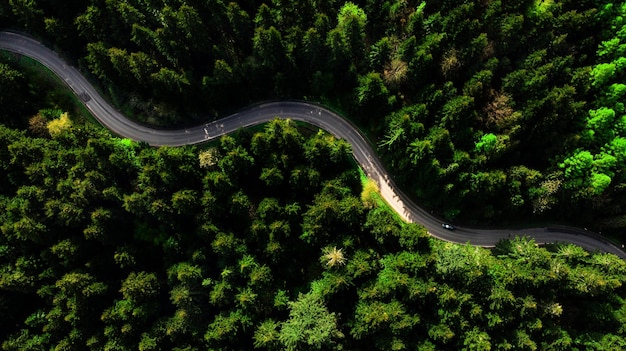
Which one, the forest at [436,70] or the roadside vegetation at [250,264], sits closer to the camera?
the roadside vegetation at [250,264]

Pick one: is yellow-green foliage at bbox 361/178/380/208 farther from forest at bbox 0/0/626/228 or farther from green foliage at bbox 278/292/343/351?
green foliage at bbox 278/292/343/351

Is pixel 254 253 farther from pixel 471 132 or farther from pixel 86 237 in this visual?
pixel 471 132

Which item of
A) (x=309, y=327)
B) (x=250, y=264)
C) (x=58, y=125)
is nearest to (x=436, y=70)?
(x=250, y=264)

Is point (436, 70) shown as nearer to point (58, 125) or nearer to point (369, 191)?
point (369, 191)

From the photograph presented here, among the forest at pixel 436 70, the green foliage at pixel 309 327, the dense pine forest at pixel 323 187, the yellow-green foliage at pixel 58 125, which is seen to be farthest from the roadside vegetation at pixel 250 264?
the forest at pixel 436 70

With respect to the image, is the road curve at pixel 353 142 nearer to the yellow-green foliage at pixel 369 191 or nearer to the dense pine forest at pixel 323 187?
the yellow-green foliage at pixel 369 191

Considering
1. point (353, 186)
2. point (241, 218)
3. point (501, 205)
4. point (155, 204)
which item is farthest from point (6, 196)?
point (501, 205)
